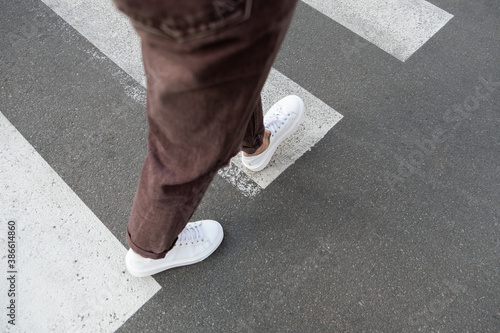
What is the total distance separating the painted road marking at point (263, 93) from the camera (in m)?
2.15

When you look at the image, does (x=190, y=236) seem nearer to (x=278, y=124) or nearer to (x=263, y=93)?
(x=278, y=124)

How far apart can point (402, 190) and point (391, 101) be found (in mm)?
617

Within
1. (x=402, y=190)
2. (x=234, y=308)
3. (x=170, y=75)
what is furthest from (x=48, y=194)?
(x=402, y=190)

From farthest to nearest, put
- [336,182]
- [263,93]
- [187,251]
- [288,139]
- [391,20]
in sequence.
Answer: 1. [391,20]
2. [263,93]
3. [288,139]
4. [336,182]
5. [187,251]

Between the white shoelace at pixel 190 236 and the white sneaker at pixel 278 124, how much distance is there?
463mm

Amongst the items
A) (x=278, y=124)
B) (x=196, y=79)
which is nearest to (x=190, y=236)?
(x=278, y=124)

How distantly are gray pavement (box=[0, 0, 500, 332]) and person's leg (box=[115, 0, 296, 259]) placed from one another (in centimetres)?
70

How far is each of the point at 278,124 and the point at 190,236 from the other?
0.76 meters

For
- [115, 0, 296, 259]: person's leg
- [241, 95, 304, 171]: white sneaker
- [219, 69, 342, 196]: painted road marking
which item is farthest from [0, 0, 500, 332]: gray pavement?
[115, 0, 296, 259]: person's leg

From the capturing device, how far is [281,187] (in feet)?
6.89

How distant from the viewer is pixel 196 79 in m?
0.90

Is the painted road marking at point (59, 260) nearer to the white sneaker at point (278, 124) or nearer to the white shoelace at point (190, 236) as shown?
the white shoelace at point (190, 236)

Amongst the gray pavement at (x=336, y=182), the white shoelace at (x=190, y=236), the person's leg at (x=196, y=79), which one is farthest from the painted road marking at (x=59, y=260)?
the person's leg at (x=196, y=79)

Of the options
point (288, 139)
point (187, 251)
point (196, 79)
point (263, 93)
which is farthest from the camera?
point (263, 93)
